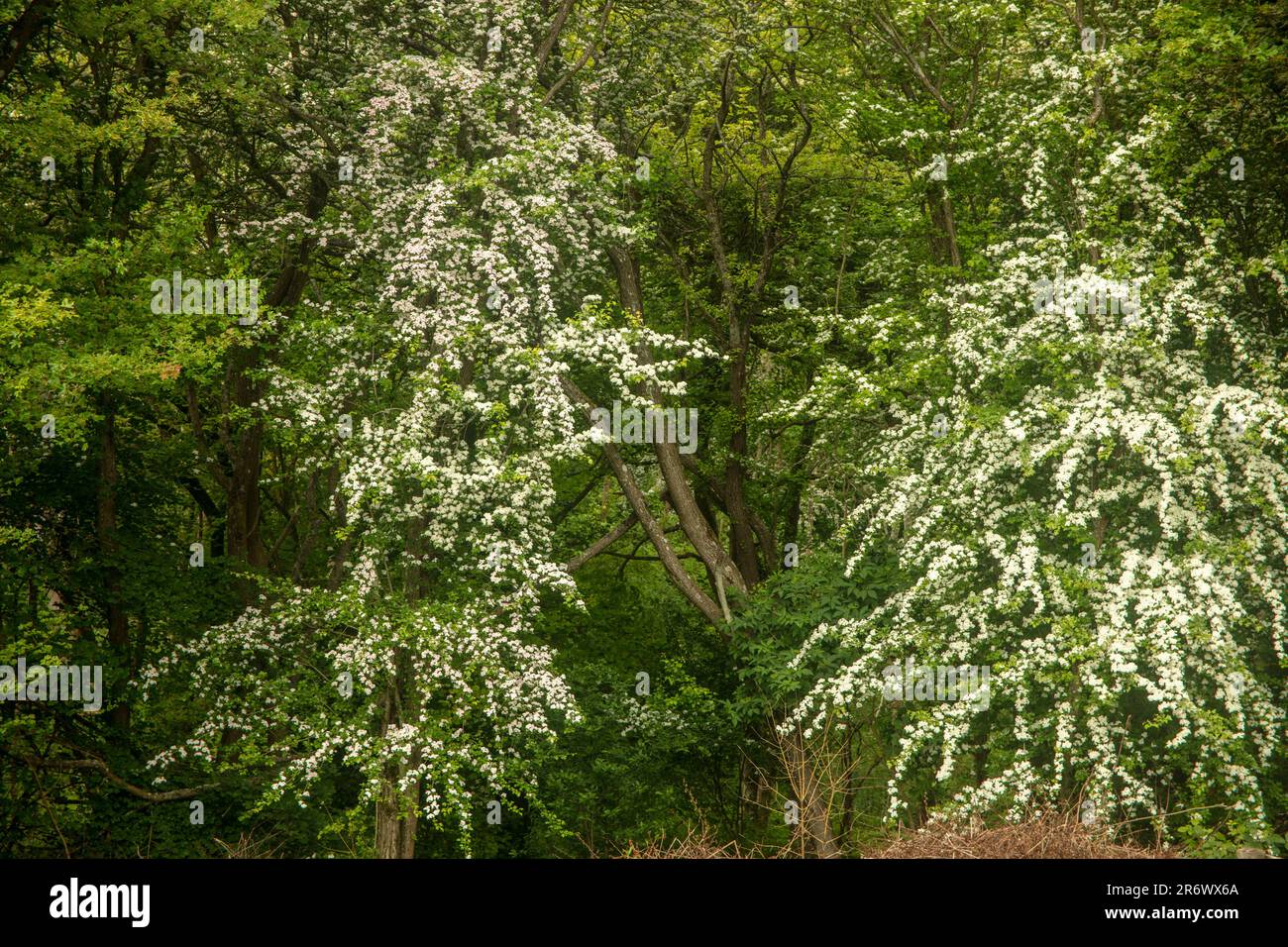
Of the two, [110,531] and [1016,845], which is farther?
[110,531]

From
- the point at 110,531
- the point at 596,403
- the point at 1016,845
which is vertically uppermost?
the point at 596,403

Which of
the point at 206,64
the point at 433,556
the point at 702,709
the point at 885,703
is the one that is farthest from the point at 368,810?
the point at 206,64

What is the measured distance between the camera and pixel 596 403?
18781 millimetres

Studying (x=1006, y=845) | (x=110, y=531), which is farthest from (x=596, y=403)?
(x=1006, y=845)

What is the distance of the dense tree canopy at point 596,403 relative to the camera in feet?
43.9

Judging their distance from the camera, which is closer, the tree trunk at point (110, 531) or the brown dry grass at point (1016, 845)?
the brown dry grass at point (1016, 845)

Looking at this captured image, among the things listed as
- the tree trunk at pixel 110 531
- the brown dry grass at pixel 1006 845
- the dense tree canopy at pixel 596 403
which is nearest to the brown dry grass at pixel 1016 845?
the brown dry grass at pixel 1006 845

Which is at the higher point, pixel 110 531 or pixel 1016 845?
pixel 110 531

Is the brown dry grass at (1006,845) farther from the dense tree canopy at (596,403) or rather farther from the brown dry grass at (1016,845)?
the dense tree canopy at (596,403)

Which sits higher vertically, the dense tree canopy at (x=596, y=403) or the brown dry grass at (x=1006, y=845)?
the dense tree canopy at (x=596, y=403)

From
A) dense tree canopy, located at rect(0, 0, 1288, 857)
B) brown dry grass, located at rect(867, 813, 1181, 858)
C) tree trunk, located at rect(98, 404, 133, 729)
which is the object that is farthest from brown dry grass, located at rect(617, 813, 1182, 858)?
tree trunk, located at rect(98, 404, 133, 729)

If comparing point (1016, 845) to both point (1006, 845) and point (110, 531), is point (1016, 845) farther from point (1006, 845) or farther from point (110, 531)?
point (110, 531)

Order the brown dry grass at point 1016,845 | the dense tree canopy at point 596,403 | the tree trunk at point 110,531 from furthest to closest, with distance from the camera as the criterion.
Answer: the tree trunk at point 110,531, the dense tree canopy at point 596,403, the brown dry grass at point 1016,845

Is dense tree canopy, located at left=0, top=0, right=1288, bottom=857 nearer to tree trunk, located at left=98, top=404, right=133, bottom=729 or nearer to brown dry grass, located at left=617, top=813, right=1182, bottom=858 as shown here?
tree trunk, located at left=98, top=404, right=133, bottom=729
